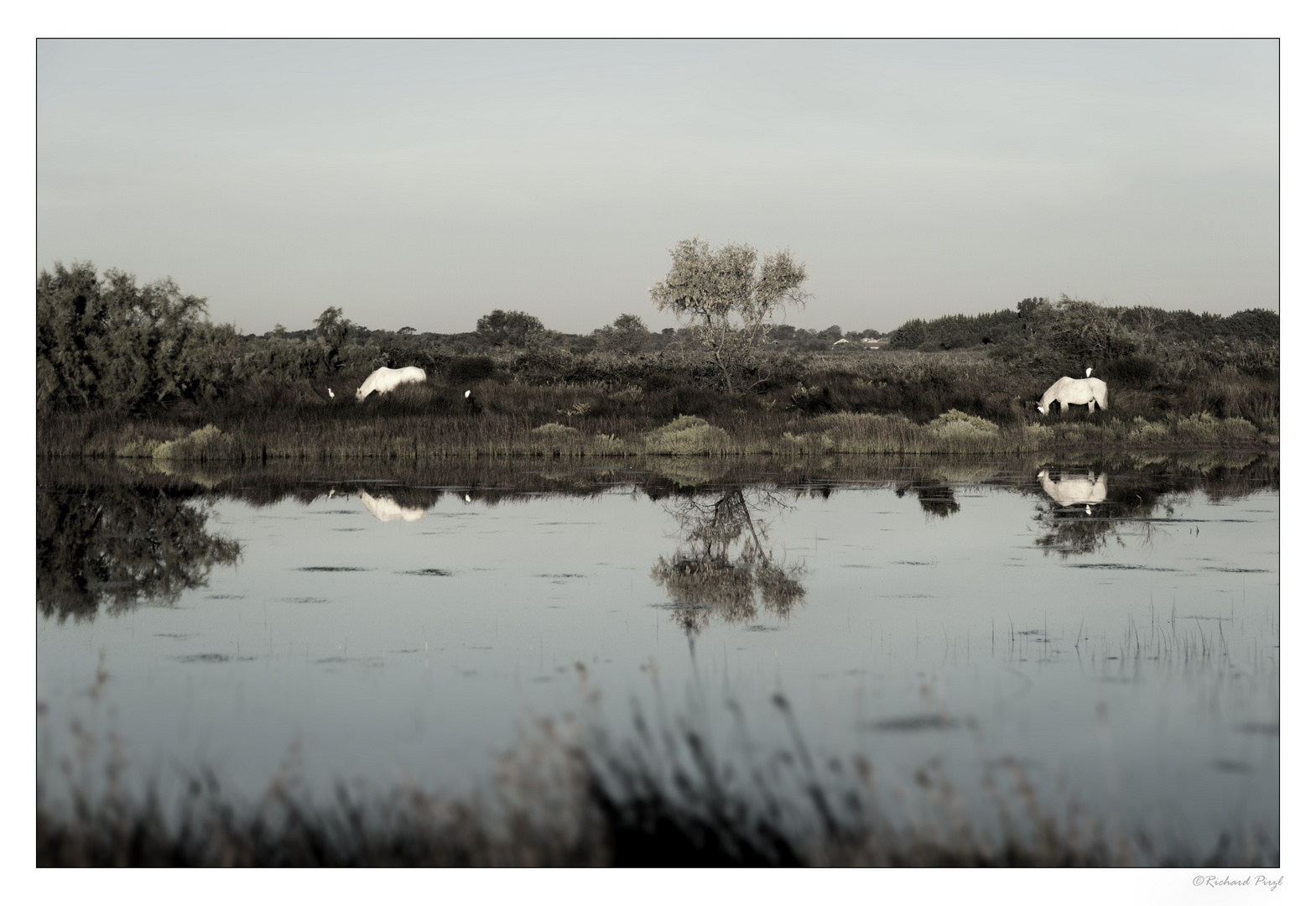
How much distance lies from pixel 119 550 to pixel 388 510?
4.39 m

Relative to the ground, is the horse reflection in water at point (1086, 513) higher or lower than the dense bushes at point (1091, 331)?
lower

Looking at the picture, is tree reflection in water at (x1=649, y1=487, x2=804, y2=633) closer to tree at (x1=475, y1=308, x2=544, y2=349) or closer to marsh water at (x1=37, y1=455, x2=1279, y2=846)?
marsh water at (x1=37, y1=455, x2=1279, y2=846)

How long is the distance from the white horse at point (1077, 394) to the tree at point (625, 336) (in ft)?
192

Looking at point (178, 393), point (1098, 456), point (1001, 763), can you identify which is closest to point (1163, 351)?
point (1098, 456)

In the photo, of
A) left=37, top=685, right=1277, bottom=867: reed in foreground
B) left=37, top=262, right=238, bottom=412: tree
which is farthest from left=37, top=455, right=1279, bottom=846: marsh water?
left=37, top=262, right=238, bottom=412: tree

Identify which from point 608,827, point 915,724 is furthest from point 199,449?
point 608,827

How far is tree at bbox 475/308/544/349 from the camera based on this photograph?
96438 mm

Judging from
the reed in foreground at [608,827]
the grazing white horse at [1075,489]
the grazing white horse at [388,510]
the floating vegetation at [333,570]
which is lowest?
the reed in foreground at [608,827]

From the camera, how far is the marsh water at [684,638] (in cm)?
563

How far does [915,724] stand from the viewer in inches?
239

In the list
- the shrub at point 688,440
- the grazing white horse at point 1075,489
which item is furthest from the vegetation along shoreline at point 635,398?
the grazing white horse at point 1075,489

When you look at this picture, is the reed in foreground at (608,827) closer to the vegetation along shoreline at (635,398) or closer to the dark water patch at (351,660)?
the dark water patch at (351,660)

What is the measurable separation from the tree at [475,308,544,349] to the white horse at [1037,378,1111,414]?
65.2 m

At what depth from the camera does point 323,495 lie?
18.3 metres
